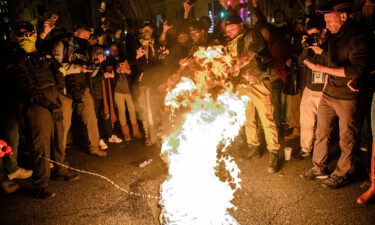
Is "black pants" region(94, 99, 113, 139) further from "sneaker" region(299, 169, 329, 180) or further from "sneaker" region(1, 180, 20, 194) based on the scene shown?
"sneaker" region(299, 169, 329, 180)

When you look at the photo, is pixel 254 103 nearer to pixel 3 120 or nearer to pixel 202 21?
pixel 202 21

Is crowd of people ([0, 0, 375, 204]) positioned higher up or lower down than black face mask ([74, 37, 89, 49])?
lower down

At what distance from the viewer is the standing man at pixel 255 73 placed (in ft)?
17.8

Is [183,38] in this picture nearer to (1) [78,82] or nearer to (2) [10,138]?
(1) [78,82]

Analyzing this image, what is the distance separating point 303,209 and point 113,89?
5527mm

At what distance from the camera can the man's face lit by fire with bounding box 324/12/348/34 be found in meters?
4.31

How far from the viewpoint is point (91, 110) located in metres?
6.62

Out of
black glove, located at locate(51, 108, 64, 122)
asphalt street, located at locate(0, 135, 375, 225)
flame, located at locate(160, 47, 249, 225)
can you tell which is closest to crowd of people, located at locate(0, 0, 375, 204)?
black glove, located at locate(51, 108, 64, 122)

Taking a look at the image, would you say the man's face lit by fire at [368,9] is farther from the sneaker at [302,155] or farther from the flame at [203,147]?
the sneaker at [302,155]

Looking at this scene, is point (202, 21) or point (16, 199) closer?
point (16, 199)

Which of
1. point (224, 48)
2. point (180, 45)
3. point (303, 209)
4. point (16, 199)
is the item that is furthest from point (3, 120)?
point (303, 209)

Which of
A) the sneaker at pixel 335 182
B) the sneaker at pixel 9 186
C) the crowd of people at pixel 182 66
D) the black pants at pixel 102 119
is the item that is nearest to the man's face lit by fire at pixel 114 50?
the crowd of people at pixel 182 66

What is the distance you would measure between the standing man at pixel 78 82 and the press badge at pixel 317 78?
4.92 metres

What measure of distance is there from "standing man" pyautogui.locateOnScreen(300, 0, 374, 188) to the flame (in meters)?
1.58
